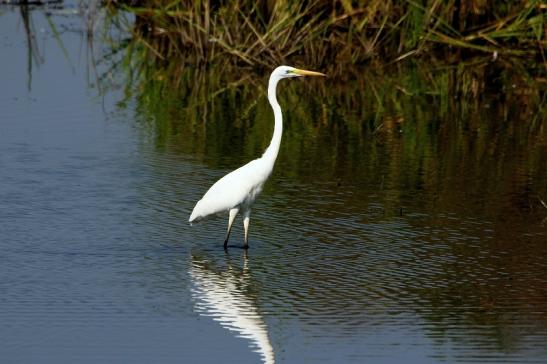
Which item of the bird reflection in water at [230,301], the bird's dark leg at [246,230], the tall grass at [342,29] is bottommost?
the bird reflection in water at [230,301]

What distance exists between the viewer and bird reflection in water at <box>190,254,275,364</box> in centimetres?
683

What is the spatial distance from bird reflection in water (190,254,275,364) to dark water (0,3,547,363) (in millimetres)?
17

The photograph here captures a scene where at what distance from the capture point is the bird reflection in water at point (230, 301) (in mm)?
6828

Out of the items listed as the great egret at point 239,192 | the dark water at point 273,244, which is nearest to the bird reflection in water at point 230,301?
the dark water at point 273,244

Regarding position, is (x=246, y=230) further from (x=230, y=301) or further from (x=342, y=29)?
(x=342, y=29)

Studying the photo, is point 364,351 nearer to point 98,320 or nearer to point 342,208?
point 98,320

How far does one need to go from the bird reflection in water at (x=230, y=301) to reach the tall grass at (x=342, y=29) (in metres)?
6.59

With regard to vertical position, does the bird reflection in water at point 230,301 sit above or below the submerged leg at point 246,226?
below

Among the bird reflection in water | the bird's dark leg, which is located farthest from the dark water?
the bird's dark leg

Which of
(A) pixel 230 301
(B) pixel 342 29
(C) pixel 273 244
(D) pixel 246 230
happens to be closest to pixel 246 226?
(D) pixel 246 230

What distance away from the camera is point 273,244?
8.79m

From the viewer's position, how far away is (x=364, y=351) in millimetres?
6582

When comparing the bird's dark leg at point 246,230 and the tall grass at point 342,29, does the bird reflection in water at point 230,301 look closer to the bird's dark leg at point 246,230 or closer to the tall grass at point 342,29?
the bird's dark leg at point 246,230

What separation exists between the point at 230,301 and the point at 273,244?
1.32 meters
